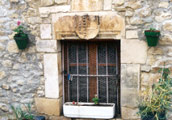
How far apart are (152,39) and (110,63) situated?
87cm

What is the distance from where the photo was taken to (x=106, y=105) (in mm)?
4277

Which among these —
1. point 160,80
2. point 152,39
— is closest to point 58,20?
point 152,39

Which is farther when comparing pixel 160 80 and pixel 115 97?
pixel 115 97

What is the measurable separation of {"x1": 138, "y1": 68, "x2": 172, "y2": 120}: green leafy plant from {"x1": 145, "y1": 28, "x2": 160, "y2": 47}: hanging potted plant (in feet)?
1.74

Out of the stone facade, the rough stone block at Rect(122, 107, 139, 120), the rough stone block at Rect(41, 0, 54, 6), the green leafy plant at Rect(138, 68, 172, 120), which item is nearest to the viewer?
the green leafy plant at Rect(138, 68, 172, 120)

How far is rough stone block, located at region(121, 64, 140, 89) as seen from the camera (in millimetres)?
3973

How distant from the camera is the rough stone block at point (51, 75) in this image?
14.1 feet

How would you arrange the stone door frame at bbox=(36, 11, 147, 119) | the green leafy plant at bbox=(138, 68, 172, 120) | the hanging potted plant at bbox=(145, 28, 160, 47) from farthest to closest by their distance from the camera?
the stone door frame at bbox=(36, 11, 147, 119), the hanging potted plant at bbox=(145, 28, 160, 47), the green leafy plant at bbox=(138, 68, 172, 120)

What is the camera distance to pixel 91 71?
439 centimetres

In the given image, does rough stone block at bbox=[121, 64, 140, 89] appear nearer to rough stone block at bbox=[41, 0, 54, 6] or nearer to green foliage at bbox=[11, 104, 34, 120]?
rough stone block at bbox=[41, 0, 54, 6]

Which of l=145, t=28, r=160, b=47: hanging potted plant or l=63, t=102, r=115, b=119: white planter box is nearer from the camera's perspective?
l=145, t=28, r=160, b=47: hanging potted plant

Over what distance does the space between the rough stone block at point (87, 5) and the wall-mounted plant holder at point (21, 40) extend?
91cm

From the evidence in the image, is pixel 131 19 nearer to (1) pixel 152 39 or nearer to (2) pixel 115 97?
(1) pixel 152 39

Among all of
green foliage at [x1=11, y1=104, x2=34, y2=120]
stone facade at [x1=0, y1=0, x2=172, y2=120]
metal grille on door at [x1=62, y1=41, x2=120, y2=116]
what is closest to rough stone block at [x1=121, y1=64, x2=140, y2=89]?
stone facade at [x1=0, y1=0, x2=172, y2=120]
